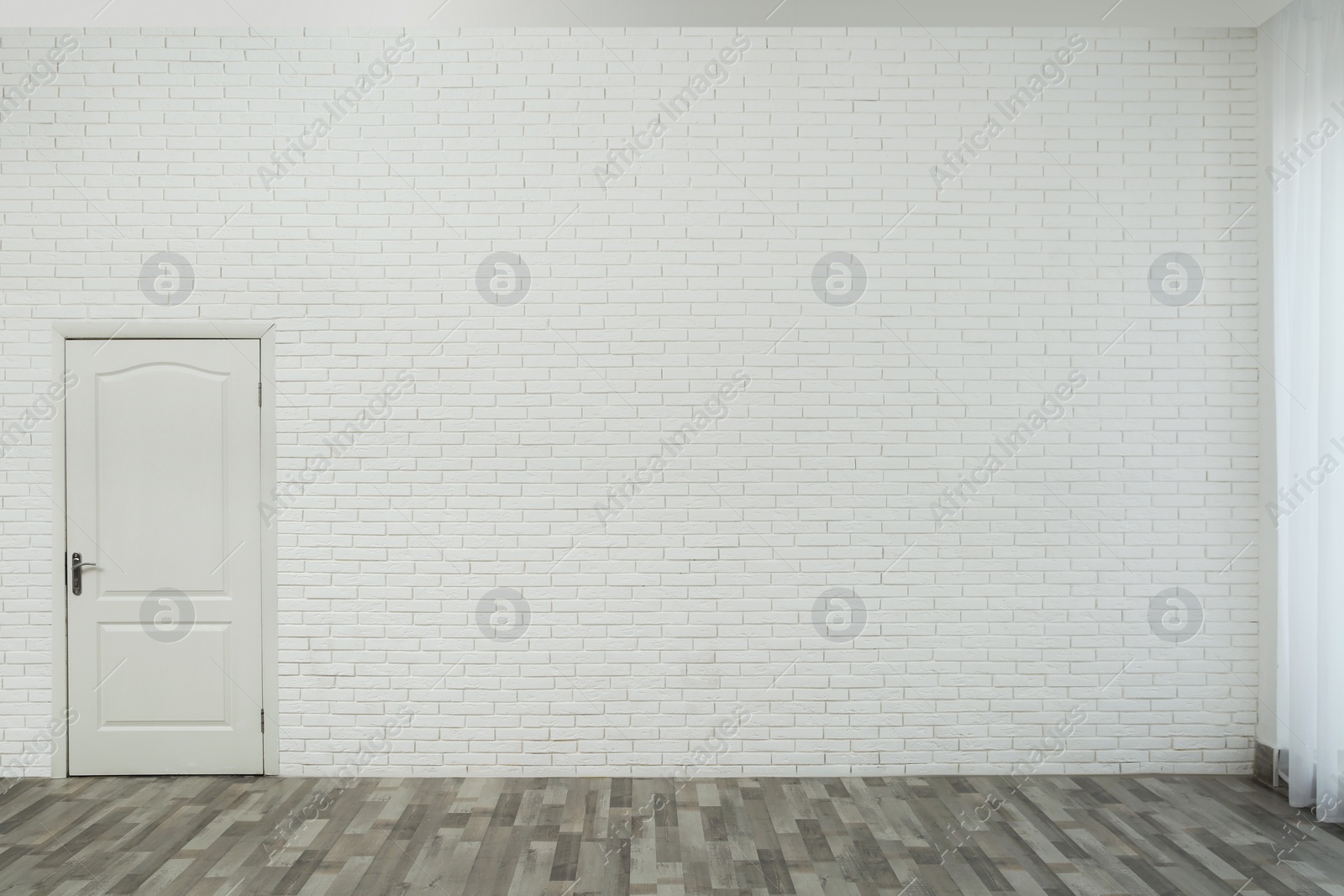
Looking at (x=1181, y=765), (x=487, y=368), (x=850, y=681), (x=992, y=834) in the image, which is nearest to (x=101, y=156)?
(x=487, y=368)

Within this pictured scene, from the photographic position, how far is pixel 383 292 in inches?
186

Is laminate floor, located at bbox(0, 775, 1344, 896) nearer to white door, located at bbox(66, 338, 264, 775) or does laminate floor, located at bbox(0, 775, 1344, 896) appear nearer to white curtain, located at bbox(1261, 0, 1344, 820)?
white door, located at bbox(66, 338, 264, 775)

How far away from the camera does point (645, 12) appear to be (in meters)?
3.71

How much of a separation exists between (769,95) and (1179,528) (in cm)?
299

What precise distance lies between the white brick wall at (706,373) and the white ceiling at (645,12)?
0.54 meters

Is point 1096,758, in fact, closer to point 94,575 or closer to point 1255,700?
point 1255,700

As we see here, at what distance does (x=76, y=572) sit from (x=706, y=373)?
3289 millimetres

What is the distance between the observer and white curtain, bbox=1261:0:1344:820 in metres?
4.15

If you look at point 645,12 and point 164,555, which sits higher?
point 645,12

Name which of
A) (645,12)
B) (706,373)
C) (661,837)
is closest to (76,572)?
(661,837)

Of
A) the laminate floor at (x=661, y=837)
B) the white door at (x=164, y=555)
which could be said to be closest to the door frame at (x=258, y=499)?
the white door at (x=164, y=555)

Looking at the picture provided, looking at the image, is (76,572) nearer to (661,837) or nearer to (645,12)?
(661,837)

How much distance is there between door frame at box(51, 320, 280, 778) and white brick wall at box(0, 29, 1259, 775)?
0.20 feet

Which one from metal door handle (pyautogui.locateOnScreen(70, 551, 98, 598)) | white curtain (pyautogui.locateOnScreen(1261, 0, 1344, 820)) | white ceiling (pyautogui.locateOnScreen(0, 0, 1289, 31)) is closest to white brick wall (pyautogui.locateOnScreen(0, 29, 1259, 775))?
metal door handle (pyautogui.locateOnScreen(70, 551, 98, 598))
